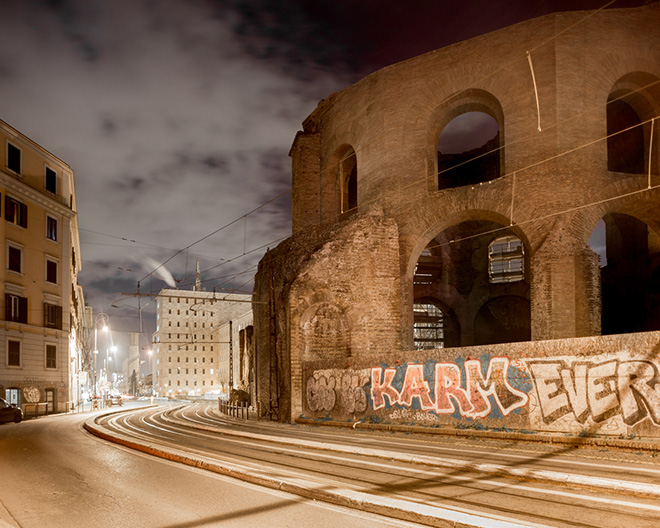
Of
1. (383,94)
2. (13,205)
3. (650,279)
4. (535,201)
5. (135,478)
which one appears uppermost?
(383,94)

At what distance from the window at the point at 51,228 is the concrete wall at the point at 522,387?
23.5m

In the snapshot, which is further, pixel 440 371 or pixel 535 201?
pixel 535 201

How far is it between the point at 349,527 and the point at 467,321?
27368mm

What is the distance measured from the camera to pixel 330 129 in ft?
87.2

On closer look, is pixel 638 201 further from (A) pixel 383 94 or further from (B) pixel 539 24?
(A) pixel 383 94

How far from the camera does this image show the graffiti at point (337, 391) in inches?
683

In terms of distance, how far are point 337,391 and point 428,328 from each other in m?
19.9

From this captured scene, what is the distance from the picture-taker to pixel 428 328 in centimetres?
3719

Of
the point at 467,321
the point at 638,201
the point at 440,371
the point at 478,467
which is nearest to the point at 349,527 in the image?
the point at 478,467

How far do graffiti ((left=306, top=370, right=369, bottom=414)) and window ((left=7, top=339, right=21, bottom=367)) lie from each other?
18451mm

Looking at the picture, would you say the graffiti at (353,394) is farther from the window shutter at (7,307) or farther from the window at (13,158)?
the window at (13,158)

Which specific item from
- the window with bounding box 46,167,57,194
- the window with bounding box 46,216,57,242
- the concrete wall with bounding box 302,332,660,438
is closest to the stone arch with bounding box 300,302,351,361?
the concrete wall with bounding box 302,332,660,438

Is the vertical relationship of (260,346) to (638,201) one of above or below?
below

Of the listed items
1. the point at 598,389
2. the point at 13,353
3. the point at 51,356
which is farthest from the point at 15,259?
the point at 598,389
